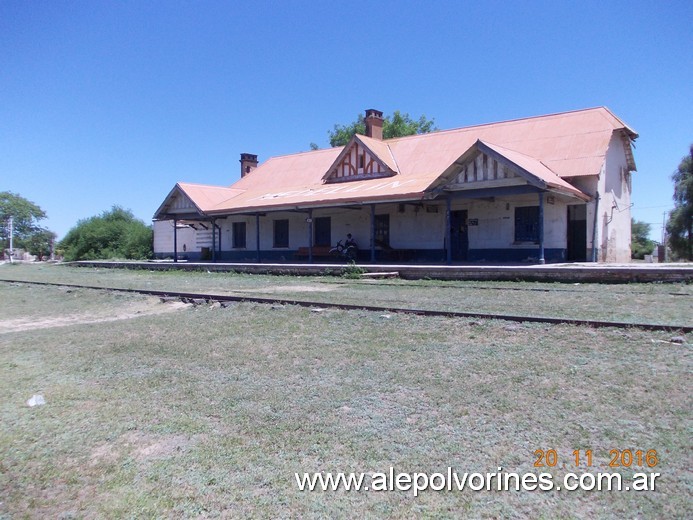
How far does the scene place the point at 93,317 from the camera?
9.85 metres

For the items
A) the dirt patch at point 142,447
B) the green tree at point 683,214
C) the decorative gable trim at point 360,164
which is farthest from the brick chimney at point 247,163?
the dirt patch at point 142,447

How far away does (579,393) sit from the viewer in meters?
4.36

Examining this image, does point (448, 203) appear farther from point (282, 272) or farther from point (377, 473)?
point (377, 473)

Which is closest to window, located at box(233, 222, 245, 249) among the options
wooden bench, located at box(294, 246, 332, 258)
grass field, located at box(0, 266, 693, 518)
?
wooden bench, located at box(294, 246, 332, 258)

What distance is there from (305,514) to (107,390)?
118 inches

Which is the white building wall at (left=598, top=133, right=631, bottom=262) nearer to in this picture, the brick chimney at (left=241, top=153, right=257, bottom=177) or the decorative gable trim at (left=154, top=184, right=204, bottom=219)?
the decorative gable trim at (left=154, top=184, right=204, bottom=219)

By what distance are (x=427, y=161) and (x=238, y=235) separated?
11505 millimetres

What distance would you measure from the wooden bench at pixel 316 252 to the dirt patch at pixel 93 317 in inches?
507

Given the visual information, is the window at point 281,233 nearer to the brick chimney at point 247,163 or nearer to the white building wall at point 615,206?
the brick chimney at point 247,163

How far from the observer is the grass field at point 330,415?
2.97 metres

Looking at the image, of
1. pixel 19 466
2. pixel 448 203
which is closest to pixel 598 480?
pixel 19 466

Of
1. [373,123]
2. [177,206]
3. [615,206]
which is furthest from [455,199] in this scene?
[177,206]
